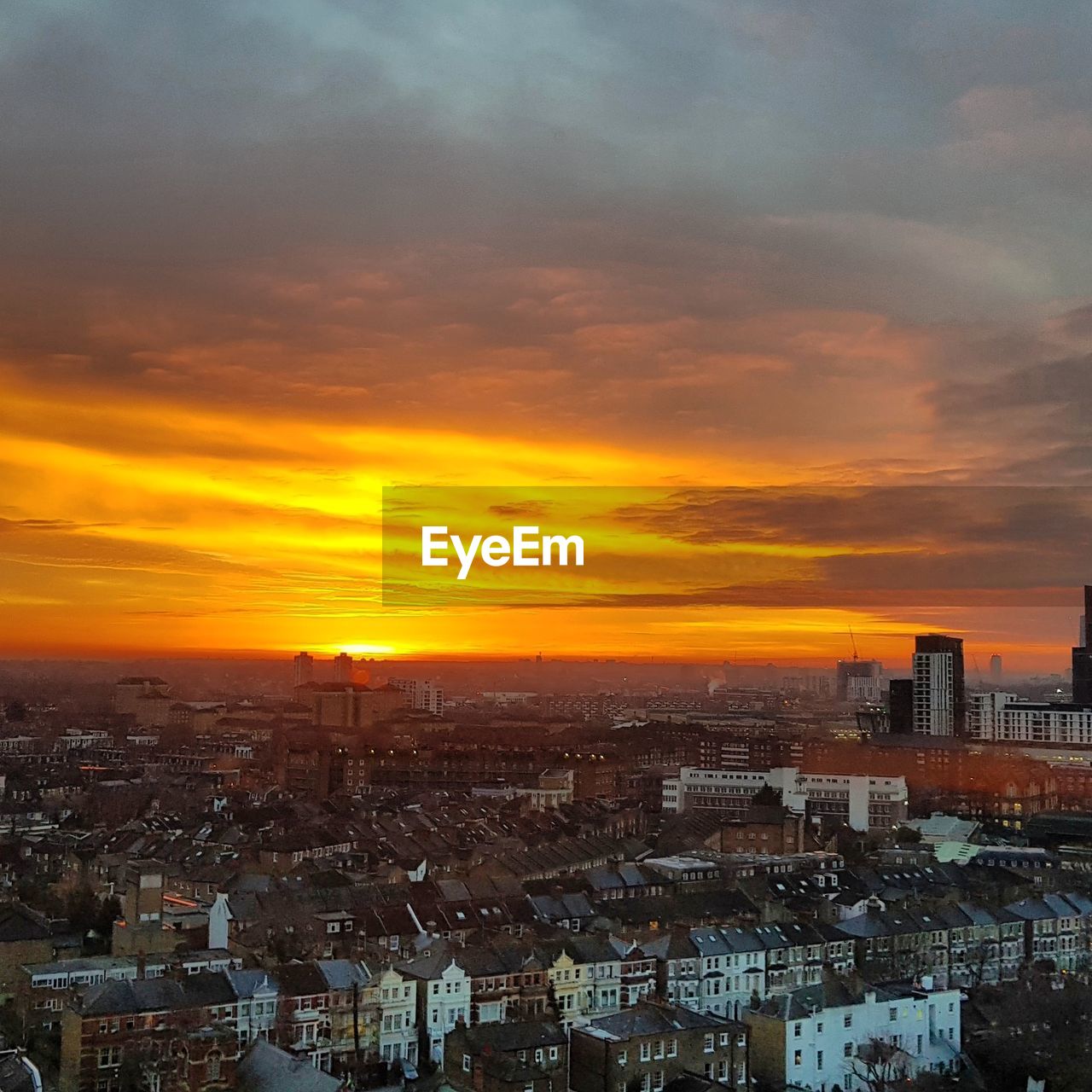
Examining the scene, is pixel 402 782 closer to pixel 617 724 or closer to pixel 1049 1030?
pixel 617 724

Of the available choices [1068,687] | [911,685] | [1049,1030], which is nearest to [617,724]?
[911,685]

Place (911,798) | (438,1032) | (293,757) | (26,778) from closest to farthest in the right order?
(438,1032)
(911,798)
(26,778)
(293,757)

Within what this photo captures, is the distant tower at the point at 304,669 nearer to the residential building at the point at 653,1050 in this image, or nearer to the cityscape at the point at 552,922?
the cityscape at the point at 552,922

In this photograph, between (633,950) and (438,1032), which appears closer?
(438,1032)

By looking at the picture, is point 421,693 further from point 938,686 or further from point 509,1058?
point 509,1058

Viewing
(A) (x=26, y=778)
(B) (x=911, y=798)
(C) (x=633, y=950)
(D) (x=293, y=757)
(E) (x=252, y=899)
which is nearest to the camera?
(C) (x=633, y=950)

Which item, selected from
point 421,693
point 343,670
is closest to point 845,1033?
point 343,670
